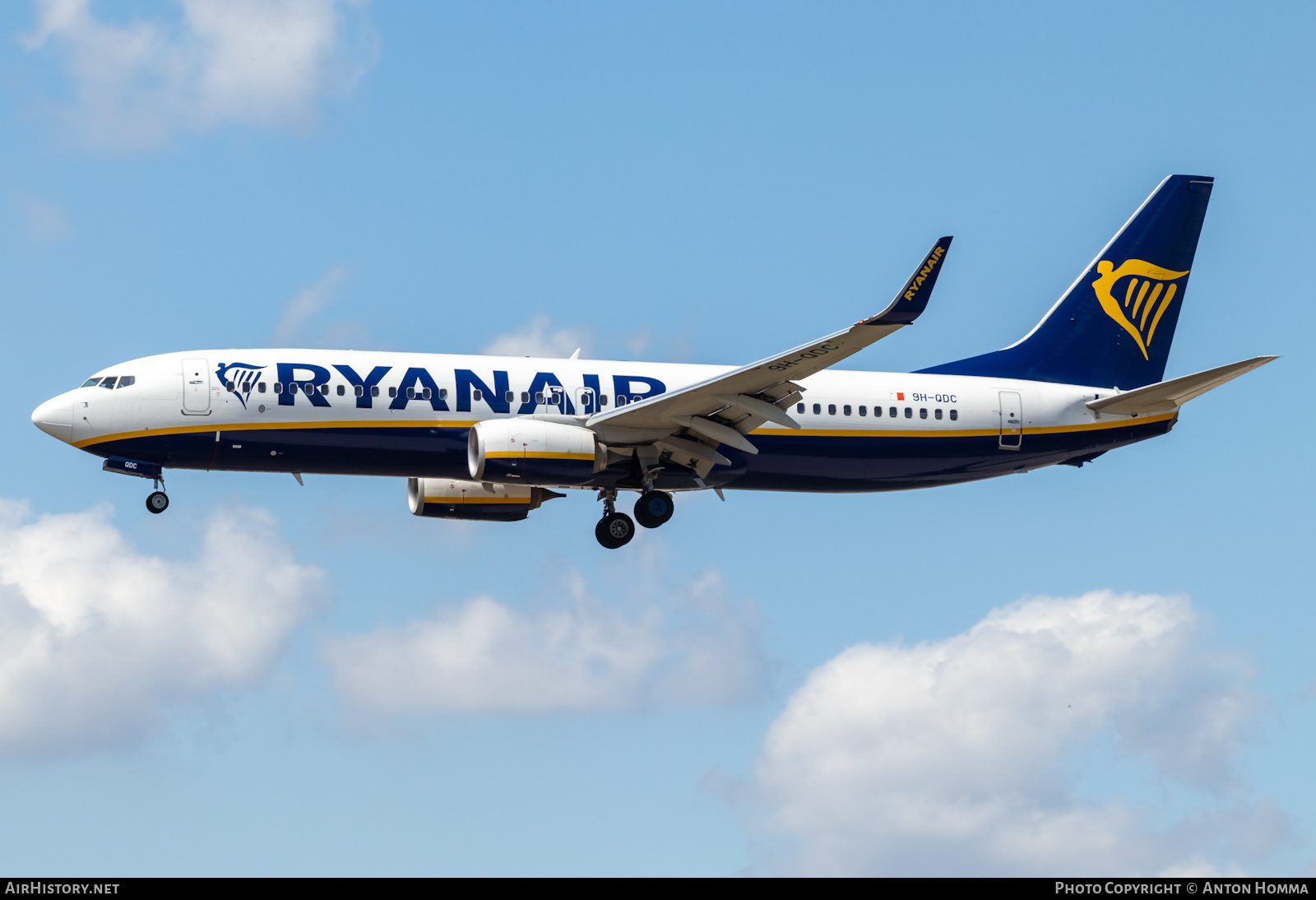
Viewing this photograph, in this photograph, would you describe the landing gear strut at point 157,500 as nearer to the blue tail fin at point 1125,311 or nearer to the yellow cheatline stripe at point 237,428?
the yellow cheatline stripe at point 237,428

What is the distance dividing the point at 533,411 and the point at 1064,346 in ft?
52.3

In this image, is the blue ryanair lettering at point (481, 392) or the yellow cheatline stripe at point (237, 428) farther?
the blue ryanair lettering at point (481, 392)

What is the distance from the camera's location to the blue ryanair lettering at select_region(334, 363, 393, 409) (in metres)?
41.3

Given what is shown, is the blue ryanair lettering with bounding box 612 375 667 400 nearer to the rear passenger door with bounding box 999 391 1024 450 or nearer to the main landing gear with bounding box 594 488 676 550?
the main landing gear with bounding box 594 488 676 550

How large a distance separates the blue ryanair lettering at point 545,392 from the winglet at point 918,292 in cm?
952

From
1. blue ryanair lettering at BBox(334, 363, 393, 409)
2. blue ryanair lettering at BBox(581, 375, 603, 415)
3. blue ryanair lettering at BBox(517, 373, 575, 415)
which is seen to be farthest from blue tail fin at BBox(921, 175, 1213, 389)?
blue ryanair lettering at BBox(334, 363, 393, 409)

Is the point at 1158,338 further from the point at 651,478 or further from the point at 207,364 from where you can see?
the point at 207,364

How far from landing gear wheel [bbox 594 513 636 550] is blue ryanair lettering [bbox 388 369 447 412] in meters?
5.56

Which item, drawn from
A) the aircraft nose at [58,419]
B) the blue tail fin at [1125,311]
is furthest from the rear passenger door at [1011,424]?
the aircraft nose at [58,419]

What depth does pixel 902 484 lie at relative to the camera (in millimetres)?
46406

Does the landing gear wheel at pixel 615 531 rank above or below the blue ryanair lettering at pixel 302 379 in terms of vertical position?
below

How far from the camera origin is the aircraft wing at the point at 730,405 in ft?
124
